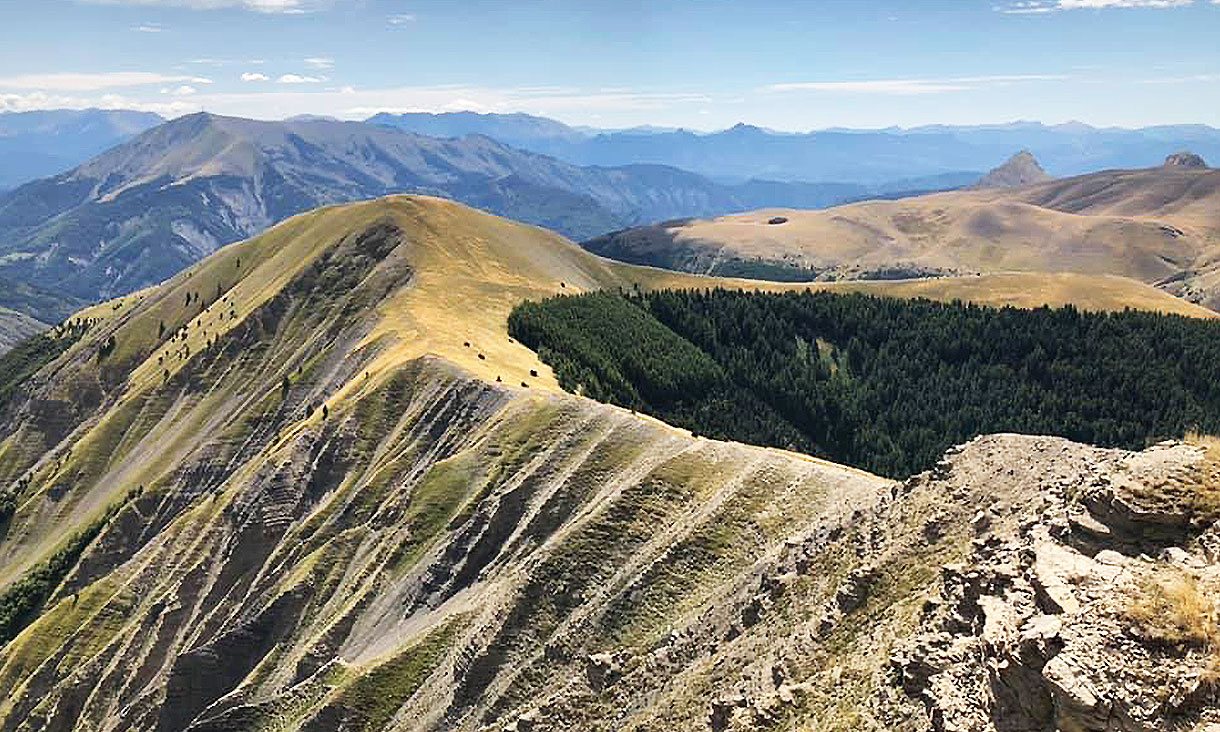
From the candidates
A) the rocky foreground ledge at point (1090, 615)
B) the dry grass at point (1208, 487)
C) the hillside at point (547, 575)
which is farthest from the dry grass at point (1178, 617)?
the dry grass at point (1208, 487)

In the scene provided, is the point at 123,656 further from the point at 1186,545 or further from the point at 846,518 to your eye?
the point at 1186,545

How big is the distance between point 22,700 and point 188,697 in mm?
43771

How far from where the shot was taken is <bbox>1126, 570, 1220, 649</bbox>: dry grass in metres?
27.1

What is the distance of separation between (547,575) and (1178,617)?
63883 millimetres

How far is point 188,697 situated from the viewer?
106 m

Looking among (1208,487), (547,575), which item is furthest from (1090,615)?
(547,575)

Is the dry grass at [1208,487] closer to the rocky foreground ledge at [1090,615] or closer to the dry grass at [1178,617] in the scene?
the rocky foreground ledge at [1090,615]

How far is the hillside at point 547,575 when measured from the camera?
37.3m

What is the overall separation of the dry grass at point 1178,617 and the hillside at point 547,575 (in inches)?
12.2

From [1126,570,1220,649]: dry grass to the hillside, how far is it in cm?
31

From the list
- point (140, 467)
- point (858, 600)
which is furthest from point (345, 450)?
point (858, 600)

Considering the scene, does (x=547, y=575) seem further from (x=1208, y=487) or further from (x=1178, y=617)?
(x=1178, y=617)

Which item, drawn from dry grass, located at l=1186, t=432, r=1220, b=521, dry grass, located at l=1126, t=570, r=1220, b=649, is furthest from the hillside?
dry grass, located at l=1186, t=432, r=1220, b=521

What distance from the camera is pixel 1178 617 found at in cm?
2770
